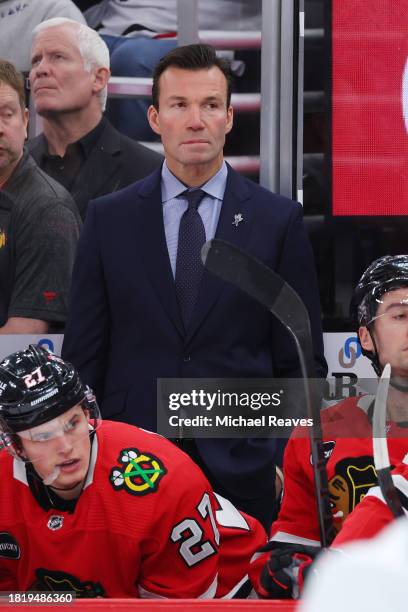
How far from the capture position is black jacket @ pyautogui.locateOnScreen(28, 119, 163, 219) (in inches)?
105

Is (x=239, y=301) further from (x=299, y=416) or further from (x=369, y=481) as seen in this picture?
(x=369, y=481)

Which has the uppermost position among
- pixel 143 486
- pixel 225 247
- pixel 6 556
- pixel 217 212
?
pixel 217 212

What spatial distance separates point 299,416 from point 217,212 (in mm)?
548

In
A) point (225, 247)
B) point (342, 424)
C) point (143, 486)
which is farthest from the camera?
point (342, 424)

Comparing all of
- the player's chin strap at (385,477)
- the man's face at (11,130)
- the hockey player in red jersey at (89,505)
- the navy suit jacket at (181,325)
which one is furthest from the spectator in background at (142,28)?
the player's chin strap at (385,477)

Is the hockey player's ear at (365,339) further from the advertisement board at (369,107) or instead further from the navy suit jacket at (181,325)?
the advertisement board at (369,107)

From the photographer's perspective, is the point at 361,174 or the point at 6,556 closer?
the point at 6,556

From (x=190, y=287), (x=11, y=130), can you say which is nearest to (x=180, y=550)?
(x=190, y=287)

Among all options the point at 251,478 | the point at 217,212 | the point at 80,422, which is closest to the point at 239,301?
the point at 217,212

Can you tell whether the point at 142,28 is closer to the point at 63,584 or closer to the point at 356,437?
the point at 356,437

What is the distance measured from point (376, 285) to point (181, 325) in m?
0.50

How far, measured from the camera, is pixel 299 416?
236 cm

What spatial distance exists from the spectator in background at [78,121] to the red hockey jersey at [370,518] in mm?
1573

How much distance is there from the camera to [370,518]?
48.3 inches
